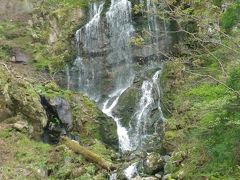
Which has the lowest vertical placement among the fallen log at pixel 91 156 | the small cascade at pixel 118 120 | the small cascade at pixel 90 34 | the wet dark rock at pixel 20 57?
the small cascade at pixel 118 120

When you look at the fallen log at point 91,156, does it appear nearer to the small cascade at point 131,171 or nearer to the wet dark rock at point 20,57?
the small cascade at point 131,171

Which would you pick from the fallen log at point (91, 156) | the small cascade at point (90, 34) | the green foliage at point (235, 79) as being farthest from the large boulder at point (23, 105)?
the green foliage at point (235, 79)

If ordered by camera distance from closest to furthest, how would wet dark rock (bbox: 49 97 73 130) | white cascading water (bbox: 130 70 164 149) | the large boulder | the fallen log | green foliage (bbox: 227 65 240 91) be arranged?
green foliage (bbox: 227 65 240 91), the fallen log, the large boulder, wet dark rock (bbox: 49 97 73 130), white cascading water (bbox: 130 70 164 149)

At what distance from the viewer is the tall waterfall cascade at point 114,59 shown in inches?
796

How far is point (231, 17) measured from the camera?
9930 mm

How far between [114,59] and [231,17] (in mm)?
13049

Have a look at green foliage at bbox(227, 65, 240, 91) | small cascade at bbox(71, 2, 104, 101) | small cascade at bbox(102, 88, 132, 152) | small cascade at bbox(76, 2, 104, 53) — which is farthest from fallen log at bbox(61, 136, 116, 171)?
small cascade at bbox(76, 2, 104, 53)

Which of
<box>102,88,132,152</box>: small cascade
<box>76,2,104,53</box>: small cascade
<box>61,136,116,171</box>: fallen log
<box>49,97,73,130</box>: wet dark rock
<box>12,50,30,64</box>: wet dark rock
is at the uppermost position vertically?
<box>76,2,104,53</box>: small cascade

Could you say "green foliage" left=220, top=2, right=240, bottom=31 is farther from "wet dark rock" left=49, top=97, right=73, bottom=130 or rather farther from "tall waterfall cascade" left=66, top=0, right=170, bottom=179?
"tall waterfall cascade" left=66, top=0, right=170, bottom=179

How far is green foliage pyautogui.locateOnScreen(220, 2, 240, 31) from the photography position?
387 inches

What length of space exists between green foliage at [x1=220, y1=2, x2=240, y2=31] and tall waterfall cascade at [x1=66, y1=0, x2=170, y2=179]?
30.3 ft

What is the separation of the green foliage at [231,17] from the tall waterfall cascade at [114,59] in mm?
9248

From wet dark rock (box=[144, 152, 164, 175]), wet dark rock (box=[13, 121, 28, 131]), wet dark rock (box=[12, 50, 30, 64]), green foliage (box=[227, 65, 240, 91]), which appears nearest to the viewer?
green foliage (box=[227, 65, 240, 91])

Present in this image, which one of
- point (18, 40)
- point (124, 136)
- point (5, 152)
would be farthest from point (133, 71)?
point (5, 152)
